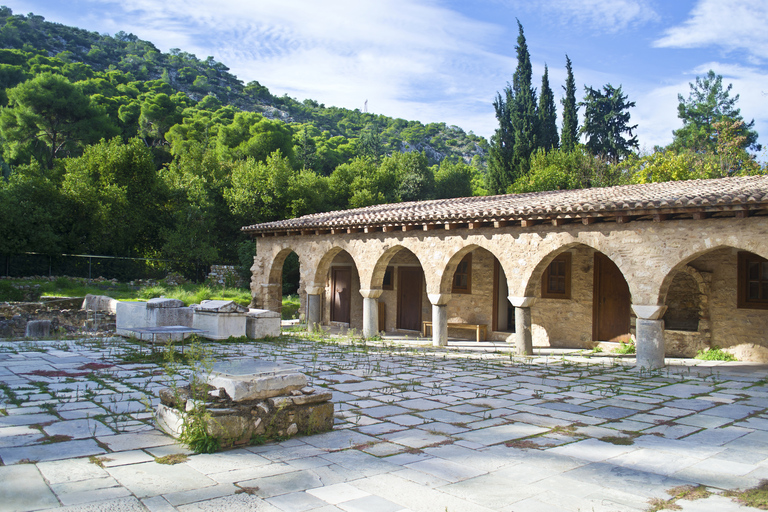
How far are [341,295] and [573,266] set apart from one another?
8.46 metres

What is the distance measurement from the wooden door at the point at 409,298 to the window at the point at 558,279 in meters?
4.10

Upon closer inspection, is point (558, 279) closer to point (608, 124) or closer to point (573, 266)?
point (573, 266)

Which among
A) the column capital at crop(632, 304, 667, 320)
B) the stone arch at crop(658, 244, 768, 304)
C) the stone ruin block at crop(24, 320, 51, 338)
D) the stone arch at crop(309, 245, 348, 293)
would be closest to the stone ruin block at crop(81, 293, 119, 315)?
the stone ruin block at crop(24, 320, 51, 338)

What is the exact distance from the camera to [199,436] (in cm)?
463

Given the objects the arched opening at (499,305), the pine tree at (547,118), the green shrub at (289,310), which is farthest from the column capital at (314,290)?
the pine tree at (547,118)

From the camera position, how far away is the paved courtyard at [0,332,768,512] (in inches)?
144

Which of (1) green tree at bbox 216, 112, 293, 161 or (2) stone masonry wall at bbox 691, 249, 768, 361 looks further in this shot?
(1) green tree at bbox 216, 112, 293, 161

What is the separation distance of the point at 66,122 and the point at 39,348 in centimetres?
2663

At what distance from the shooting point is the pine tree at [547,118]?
35.6 metres

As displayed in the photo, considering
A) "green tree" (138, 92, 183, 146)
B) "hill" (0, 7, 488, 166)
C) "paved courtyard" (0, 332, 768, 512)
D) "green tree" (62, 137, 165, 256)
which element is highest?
"hill" (0, 7, 488, 166)

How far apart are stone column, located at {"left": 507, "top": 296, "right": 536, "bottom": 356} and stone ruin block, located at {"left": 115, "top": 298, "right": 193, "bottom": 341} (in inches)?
309

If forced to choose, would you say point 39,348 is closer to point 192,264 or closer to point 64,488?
point 64,488

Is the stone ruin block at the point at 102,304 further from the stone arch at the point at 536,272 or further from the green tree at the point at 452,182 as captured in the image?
Answer: the green tree at the point at 452,182

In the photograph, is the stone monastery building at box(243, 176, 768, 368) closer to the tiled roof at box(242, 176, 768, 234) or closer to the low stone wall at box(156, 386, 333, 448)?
the tiled roof at box(242, 176, 768, 234)
